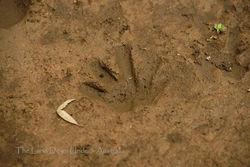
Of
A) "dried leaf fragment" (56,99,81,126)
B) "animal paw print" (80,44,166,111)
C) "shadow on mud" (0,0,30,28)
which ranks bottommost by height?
"dried leaf fragment" (56,99,81,126)

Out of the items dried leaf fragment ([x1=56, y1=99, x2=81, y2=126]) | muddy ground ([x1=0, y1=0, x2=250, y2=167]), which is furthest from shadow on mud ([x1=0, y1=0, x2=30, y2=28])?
dried leaf fragment ([x1=56, y1=99, x2=81, y2=126])

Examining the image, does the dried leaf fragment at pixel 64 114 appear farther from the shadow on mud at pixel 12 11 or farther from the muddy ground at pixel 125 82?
the shadow on mud at pixel 12 11

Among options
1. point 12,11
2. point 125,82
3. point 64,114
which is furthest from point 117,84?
point 12,11

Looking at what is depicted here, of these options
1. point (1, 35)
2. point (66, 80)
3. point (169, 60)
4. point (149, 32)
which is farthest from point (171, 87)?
point (1, 35)

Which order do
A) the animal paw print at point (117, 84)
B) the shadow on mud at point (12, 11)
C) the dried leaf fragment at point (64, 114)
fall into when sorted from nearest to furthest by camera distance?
the dried leaf fragment at point (64, 114) → the animal paw print at point (117, 84) → the shadow on mud at point (12, 11)

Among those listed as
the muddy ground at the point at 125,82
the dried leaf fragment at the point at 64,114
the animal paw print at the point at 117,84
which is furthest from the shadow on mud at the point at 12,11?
the dried leaf fragment at the point at 64,114

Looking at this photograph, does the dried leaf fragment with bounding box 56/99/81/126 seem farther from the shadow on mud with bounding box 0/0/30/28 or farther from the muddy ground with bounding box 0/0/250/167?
the shadow on mud with bounding box 0/0/30/28

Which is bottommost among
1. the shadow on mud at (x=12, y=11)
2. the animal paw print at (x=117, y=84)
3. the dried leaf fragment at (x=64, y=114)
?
the dried leaf fragment at (x=64, y=114)

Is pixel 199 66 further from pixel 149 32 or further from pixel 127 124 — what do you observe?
pixel 127 124
